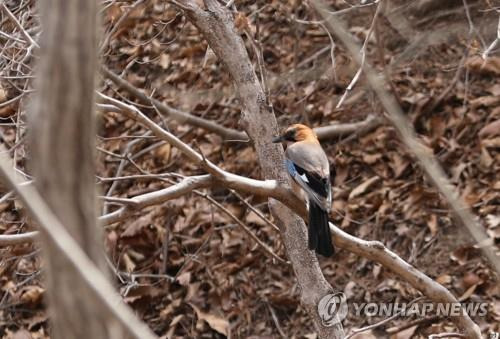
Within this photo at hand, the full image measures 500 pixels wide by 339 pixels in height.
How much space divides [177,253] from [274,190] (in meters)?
4.32

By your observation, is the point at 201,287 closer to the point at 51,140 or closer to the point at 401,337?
the point at 401,337

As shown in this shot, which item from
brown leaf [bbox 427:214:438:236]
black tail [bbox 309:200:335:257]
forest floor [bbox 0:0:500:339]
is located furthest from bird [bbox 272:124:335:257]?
brown leaf [bbox 427:214:438:236]

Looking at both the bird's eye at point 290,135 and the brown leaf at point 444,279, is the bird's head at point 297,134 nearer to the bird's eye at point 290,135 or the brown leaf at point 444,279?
the bird's eye at point 290,135

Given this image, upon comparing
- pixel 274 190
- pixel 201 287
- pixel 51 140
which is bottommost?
pixel 201 287

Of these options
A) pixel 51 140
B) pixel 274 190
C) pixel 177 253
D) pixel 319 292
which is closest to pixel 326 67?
pixel 177 253

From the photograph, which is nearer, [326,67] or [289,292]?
[289,292]

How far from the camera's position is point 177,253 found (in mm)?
8180

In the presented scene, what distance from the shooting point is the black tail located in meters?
4.26

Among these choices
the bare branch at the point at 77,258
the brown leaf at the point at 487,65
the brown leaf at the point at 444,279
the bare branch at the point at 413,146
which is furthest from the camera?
the brown leaf at the point at 487,65

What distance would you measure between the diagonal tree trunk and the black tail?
1.61ft

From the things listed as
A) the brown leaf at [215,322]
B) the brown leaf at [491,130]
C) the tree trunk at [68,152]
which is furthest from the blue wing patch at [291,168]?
the tree trunk at [68,152]

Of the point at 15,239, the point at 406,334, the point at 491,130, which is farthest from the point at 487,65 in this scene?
the point at 15,239

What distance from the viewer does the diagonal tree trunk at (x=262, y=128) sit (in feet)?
16.1

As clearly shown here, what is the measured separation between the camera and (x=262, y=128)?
492 cm
